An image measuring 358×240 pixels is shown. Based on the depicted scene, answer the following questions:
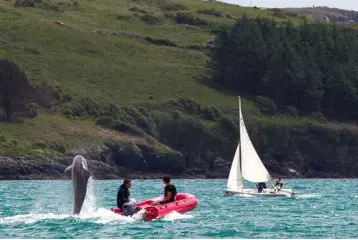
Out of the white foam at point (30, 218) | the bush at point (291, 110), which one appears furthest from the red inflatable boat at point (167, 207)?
the bush at point (291, 110)

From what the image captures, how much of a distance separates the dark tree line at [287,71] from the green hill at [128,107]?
396cm

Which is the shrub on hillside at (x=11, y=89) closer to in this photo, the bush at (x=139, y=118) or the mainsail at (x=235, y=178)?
the bush at (x=139, y=118)

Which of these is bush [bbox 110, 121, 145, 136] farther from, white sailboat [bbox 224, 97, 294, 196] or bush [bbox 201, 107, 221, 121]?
white sailboat [bbox 224, 97, 294, 196]

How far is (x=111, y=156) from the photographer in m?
143

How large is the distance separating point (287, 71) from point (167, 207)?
129 meters

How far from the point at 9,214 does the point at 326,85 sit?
128377 mm

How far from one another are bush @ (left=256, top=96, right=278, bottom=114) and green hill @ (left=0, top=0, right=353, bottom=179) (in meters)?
1.15

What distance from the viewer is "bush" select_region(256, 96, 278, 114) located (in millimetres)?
172875

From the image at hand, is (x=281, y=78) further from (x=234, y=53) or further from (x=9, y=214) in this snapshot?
(x=9, y=214)

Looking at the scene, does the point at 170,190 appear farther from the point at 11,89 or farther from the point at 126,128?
the point at 11,89

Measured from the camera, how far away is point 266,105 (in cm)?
17462

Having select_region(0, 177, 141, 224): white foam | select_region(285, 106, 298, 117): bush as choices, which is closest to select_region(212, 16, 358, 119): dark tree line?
select_region(285, 106, 298, 117): bush

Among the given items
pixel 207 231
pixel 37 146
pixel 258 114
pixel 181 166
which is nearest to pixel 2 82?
pixel 37 146

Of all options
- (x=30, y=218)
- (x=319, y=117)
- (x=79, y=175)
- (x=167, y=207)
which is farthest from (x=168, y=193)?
(x=319, y=117)
